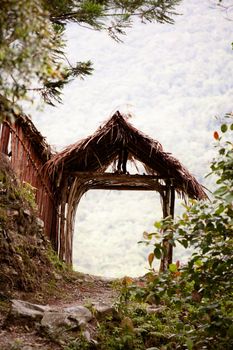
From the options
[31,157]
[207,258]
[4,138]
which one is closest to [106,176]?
[31,157]

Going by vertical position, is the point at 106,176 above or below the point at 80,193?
above

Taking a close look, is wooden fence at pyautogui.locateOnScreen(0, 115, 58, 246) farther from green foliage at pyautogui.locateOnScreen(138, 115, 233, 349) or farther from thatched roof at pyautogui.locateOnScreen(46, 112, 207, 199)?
green foliage at pyautogui.locateOnScreen(138, 115, 233, 349)

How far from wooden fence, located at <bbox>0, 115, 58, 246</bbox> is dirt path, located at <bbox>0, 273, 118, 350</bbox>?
123 centimetres

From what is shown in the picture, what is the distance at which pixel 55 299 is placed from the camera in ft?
18.4

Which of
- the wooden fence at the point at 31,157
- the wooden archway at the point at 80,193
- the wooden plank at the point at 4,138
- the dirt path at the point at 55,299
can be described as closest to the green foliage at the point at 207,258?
the dirt path at the point at 55,299

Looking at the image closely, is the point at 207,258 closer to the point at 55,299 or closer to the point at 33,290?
the point at 33,290

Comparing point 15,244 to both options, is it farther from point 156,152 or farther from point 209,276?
point 156,152

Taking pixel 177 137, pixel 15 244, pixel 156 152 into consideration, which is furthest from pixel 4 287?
pixel 177 137

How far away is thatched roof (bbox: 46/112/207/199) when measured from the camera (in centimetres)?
789

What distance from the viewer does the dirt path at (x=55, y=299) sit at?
4.11 metres

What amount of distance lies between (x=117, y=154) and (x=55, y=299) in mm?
3718

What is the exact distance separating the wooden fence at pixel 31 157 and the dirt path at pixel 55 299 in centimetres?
123

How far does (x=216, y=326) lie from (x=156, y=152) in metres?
4.93

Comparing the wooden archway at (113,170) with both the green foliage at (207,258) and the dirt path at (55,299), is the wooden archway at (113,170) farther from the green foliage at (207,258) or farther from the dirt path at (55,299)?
the green foliage at (207,258)
